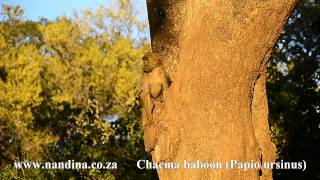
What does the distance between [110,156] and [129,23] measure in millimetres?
19710

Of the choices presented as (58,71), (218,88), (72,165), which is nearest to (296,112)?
(72,165)

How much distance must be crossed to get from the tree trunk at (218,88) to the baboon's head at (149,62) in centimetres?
27

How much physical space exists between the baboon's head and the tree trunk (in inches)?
10.7

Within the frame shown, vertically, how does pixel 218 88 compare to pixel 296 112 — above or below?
below

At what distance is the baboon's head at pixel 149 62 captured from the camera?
4.31 meters

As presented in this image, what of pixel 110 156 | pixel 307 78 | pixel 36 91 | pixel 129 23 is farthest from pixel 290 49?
pixel 129 23

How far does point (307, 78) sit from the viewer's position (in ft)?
34.8

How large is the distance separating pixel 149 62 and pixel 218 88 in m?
0.78

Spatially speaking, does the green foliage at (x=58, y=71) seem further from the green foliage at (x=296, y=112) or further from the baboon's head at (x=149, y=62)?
the baboon's head at (x=149, y=62)

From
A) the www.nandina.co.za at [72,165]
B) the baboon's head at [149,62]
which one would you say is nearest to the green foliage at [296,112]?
the www.nandina.co.za at [72,165]

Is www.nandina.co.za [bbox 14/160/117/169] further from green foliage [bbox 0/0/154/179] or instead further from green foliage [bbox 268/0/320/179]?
green foliage [bbox 0/0/154/179]

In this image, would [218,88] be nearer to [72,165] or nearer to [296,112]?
[72,165]

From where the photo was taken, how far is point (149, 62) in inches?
170

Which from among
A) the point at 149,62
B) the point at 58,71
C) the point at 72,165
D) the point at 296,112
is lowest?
the point at 72,165
